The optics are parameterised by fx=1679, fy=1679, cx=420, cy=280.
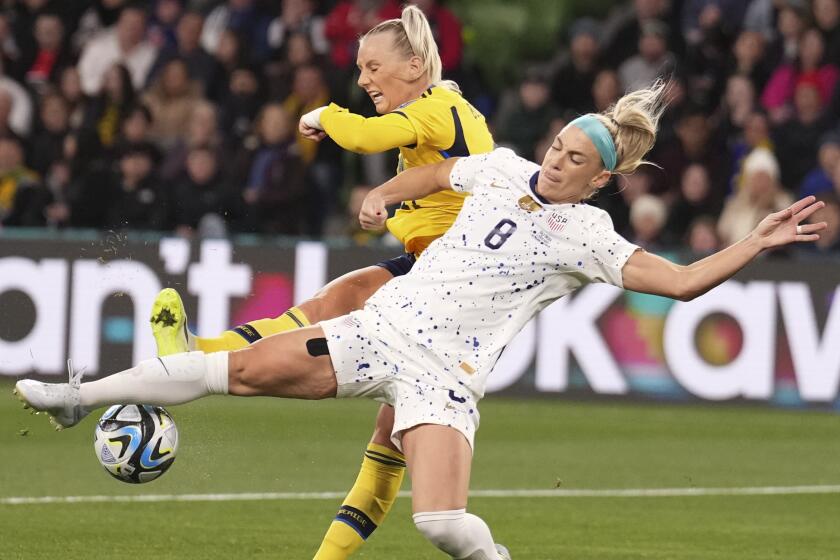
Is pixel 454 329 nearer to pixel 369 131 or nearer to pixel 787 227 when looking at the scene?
pixel 369 131

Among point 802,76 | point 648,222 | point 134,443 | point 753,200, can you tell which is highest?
point 802,76

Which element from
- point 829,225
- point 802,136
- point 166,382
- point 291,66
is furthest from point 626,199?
→ point 166,382

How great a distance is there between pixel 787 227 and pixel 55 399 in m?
2.64

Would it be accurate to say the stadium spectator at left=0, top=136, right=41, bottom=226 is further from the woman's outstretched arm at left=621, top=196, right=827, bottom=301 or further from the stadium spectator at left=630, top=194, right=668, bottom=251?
the woman's outstretched arm at left=621, top=196, right=827, bottom=301

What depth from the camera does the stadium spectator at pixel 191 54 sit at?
1703 centimetres

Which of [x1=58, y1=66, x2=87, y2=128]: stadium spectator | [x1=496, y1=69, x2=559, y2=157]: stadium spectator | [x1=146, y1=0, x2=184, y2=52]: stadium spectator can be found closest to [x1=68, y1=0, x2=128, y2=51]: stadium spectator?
[x1=146, y1=0, x2=184, y2=52]: stadium spectator

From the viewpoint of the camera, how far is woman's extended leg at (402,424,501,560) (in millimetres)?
5891

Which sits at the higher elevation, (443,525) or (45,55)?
(45,55)

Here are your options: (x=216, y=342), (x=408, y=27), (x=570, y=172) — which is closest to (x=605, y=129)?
(x=570, y=172)

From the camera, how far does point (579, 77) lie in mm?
16453

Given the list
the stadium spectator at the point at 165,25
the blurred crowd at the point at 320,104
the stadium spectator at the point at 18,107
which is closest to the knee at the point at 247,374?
the blurred crowd at the point at 320,104

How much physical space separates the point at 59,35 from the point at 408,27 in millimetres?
11280

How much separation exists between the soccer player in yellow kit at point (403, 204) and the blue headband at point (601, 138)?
3.12ft

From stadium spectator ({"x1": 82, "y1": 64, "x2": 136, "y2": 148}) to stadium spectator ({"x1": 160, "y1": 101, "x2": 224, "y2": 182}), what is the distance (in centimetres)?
69
